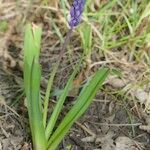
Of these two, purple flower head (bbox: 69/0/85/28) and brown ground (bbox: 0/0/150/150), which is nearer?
purple flower head (bbox: 69/0/85/28)

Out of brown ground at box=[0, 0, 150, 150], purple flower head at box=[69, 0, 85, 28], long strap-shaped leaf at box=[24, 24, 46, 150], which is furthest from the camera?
brown ground at box=[0, 0, 150, 150]

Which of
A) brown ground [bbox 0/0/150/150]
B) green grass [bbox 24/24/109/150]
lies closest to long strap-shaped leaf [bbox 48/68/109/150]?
green grass [bbox 24/24/109/150]

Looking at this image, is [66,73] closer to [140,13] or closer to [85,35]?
[85,35]

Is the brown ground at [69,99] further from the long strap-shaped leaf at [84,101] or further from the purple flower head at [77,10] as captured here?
the purple flower head at [77,10]

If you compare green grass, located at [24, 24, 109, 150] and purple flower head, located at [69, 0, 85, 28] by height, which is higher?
purple flower head, located at [69, 0, 85, 28]

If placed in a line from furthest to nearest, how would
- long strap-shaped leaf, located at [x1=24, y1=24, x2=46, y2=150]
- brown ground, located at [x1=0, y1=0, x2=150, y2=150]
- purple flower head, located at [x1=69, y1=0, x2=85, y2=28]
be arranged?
brown ground, located at [x1=0, y1=0, x2=150, y2=150], long strap-shaped leaf, located at [x1=24, y1=24, x2=46, y2=150], purple flower head, located at [x1=69, y1=0, x2=85, y2=28]

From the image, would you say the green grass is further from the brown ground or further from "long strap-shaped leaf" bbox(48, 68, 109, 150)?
the brown ground

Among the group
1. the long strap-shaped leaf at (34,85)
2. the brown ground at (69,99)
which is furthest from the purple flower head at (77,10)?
the brown ground at (69,99)

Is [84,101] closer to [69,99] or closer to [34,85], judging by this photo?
[34,85]

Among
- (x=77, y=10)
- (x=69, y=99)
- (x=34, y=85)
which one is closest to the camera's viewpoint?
(x=77, y=10)

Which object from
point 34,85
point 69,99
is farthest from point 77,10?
point 69,99

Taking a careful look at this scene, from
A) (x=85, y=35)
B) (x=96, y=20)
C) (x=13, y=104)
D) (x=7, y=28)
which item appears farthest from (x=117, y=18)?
(x=13, y=104)
